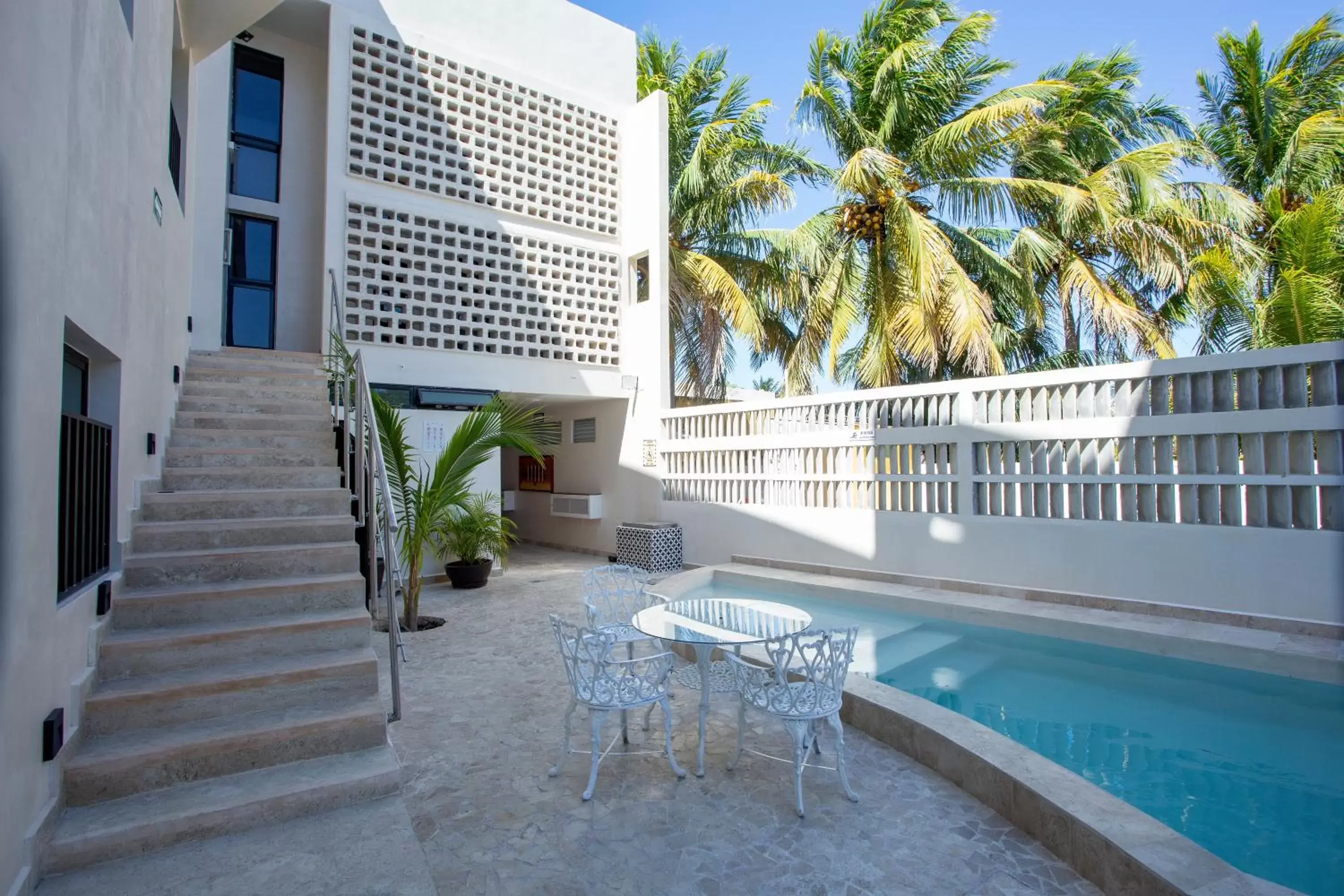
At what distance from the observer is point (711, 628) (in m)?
3.95

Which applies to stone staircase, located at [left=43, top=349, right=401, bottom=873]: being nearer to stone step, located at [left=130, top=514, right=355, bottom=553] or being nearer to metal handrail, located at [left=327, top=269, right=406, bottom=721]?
stone step, located at [left=130, top=514, right=355, bottom=553]

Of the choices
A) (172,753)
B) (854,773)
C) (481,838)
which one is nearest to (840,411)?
(854,773)

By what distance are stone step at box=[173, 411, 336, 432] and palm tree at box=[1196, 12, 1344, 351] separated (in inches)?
385

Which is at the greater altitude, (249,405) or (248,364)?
(248,364)

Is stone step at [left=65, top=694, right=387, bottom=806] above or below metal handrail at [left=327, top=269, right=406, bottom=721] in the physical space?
below

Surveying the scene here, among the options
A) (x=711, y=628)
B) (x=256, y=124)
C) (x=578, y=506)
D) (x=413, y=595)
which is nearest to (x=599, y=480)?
(x=578, y=506)

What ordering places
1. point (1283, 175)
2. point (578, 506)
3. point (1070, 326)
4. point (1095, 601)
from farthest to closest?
1. point (1070, 326)
2. point (1283, 175)
3. point (578, 506)
4. point (1095, 601)

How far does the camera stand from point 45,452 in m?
2.36

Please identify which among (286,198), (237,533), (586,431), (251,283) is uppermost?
(286,198)

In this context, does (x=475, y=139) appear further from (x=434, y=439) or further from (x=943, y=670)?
(x=943, y=670)

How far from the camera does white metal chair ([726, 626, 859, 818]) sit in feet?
10.1

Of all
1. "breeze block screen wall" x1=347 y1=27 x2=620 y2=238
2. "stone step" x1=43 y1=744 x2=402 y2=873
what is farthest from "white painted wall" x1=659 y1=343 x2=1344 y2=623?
"stone step" x1=43 y1=744 x2=402 y2=873

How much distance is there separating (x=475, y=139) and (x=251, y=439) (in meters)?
5.94

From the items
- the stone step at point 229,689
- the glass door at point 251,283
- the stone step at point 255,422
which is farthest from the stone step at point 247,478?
the glass door at point 251,283
